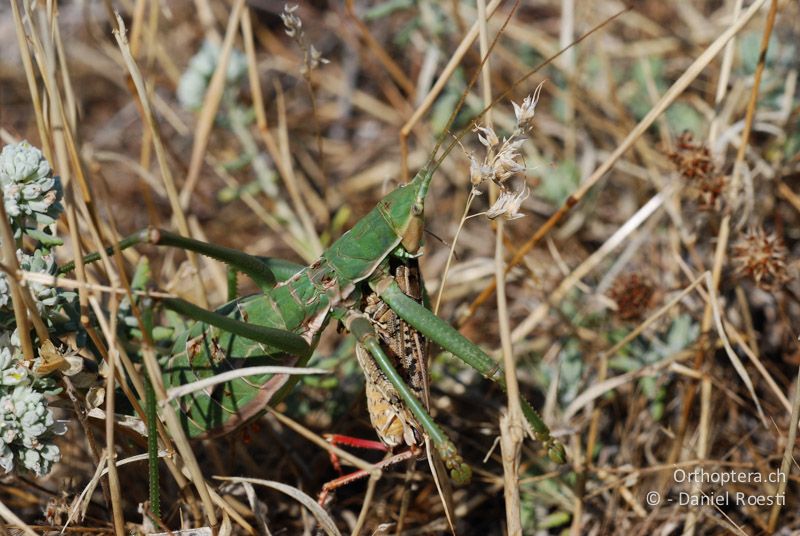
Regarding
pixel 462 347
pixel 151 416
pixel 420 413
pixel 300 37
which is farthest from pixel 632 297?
pixel 151 416

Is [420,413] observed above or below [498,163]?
below

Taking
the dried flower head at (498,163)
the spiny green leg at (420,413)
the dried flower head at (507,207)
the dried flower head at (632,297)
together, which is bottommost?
the dried flower head at (632,297)

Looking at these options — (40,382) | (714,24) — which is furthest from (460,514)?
(714,24)

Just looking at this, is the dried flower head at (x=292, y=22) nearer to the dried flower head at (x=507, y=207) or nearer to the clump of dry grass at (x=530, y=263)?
the clump of dry grass at (x=530, y=263)

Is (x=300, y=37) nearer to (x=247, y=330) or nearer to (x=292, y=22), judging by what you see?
(x=292, y=22)

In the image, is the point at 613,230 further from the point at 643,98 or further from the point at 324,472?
the point at 324,472

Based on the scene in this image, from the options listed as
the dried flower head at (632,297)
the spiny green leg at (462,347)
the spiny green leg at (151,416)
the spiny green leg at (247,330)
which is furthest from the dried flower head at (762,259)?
the spiny green leg at (151,416)
